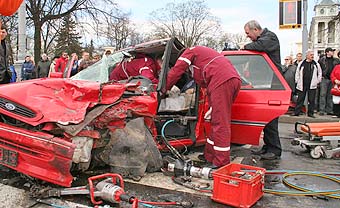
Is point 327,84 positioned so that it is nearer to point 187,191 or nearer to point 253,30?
point 253,30

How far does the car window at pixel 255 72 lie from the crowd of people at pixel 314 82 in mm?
4552

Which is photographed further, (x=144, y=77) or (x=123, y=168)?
(x=144, y=77)

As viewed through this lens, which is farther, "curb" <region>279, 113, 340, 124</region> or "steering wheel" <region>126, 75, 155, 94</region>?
"curb" <region>279, 113, 340, 124</region>

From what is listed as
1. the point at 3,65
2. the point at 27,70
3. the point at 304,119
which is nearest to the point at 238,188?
the point at 3,65

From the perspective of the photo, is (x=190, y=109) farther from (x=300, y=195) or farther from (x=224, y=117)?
(x=300, y=195)

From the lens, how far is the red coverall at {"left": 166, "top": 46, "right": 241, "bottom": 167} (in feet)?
Answer: 14.4

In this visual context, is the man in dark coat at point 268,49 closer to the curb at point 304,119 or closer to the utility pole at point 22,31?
the curb at point 304,119

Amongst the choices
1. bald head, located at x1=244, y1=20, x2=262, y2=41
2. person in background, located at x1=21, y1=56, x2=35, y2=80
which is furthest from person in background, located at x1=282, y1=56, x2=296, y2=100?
person in background, located at x1=21, y1=56, x2=35, y2=80

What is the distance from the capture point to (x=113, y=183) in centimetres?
357

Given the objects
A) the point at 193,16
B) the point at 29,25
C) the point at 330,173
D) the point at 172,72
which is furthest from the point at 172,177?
the point at 193,16

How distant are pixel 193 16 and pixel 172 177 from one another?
121ft

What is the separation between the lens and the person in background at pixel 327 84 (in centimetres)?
989

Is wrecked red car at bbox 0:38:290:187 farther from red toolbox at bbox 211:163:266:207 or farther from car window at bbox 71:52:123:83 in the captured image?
red toolbox at bbox 211:163:266:207

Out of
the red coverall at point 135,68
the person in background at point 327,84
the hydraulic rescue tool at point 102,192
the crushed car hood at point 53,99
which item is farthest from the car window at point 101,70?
the person in background at point 327,84
